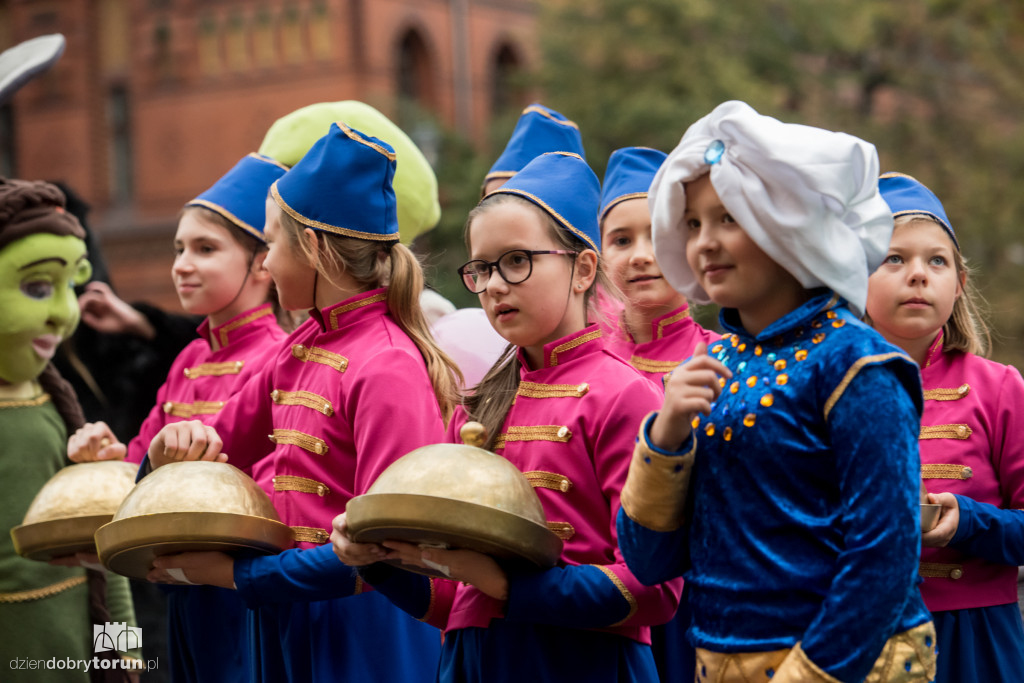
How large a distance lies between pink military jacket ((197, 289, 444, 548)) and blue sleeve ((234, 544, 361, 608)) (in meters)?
0.21

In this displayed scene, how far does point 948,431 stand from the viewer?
379 centimetres

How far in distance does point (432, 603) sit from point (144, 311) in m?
3.47

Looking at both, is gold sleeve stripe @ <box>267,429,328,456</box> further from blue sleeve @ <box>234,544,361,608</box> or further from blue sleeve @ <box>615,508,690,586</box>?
blue sleeve @ <box>615,508,690,586</box>

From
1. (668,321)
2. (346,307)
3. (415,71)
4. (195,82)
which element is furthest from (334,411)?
(415,71)

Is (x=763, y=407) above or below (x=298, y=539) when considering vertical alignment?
above

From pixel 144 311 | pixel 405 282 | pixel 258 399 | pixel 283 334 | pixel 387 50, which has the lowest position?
pixel 387 50

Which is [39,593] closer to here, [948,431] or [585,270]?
[585,270]

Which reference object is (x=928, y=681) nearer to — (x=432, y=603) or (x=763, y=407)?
(x=763, y=407)

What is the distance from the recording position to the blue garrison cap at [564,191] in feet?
11.4

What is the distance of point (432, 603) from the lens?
338 centimetres

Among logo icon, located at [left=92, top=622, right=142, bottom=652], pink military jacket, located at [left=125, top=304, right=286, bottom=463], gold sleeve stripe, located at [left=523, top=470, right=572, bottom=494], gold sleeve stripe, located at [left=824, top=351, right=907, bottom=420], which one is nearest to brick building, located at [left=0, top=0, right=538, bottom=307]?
pink military jacket, located at [left=125, top=304, right=286, bottom=463]

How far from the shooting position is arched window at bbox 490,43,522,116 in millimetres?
31172

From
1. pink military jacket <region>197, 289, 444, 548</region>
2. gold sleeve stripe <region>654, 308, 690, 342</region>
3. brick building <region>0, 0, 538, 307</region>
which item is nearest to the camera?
pink military jacket <region>197, 289, 444, 548</region>

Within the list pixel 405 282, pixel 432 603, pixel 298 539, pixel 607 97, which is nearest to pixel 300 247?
pixel 405 282
